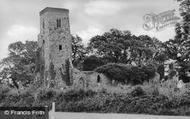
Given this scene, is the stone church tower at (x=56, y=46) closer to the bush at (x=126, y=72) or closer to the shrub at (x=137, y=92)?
the bush at (x=126, y=72)

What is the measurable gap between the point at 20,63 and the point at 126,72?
1725cm

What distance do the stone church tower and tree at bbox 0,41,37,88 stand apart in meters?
5.65

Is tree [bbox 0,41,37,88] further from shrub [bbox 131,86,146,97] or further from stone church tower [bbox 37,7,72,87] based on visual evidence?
shrub [bbox 131,86,146,97]

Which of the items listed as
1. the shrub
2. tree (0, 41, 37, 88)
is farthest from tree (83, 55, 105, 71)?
→ the shrub

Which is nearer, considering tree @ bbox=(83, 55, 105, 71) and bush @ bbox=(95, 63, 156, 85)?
bush @ bbox=(95, 63, 156, 85)

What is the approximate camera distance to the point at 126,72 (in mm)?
56625

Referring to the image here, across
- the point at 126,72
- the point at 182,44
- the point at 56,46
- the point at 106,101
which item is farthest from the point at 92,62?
the point at 106,101

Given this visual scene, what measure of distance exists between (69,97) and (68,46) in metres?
27.5

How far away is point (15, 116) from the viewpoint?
13.0 meters

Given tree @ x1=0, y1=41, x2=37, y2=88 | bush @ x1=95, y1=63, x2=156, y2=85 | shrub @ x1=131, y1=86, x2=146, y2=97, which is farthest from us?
tree @ x1=0, y1=41, x2=37, y2=88

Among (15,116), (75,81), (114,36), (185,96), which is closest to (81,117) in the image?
(185,96)

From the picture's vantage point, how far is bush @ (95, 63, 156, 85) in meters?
55.9

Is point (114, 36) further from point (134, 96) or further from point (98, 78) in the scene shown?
point (134, 96)

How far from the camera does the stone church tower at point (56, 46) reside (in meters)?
53.7
